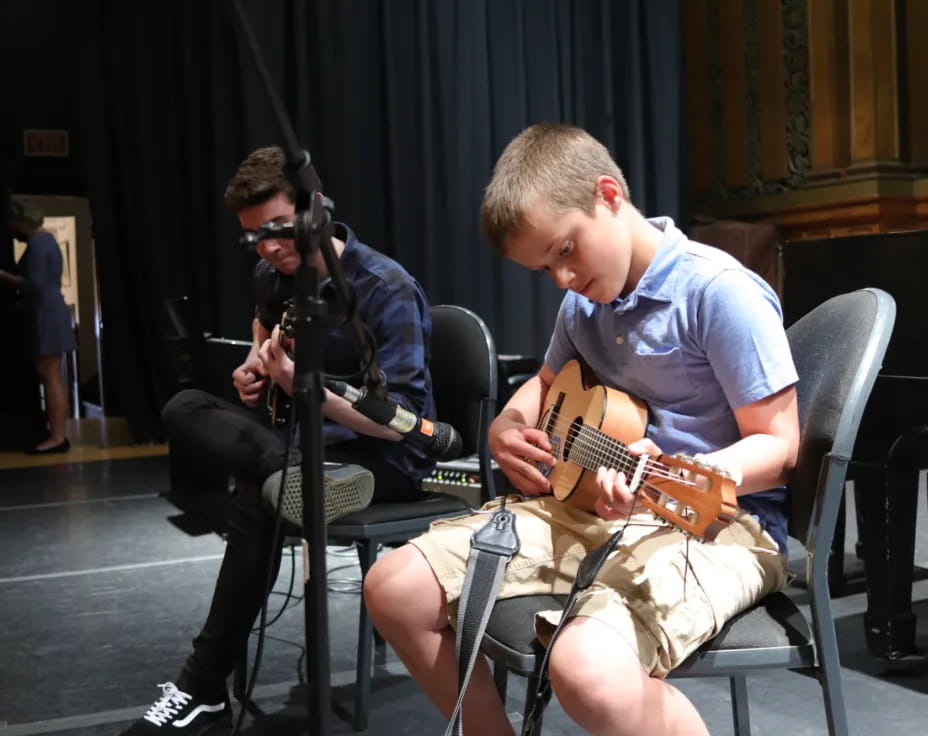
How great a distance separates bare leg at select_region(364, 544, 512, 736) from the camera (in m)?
1.48

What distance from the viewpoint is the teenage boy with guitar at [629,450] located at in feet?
4.35

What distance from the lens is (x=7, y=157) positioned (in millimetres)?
7242

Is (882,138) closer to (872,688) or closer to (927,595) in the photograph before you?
(927,595)

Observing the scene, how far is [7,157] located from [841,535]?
619 cm

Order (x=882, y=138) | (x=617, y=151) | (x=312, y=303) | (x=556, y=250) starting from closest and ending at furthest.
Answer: (x=312, y=303), (x=556, y=250), (x=882, y=138), (x=617, y=151)

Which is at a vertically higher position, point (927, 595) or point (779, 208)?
point (779, 208)

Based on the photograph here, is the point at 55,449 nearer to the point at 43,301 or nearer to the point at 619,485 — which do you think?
the point at 43,301

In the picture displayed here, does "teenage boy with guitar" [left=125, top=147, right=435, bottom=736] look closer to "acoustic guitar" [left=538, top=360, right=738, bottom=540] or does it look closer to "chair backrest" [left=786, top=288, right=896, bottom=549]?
"acoustic guitar" [left=538, top=360, right=738, bottom=540]

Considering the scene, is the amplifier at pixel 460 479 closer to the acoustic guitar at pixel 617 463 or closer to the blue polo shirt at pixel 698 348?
the acoustic guitar at pixel 617 463

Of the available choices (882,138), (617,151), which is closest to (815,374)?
(882,138)

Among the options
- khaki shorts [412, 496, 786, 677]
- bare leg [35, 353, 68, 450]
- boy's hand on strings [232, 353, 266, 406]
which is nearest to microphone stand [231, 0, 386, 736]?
khaki shorts [412, 496, 786, 677]

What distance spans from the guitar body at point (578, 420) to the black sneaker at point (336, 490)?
450 millimetres

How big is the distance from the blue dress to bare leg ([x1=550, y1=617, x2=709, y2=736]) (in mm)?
5305

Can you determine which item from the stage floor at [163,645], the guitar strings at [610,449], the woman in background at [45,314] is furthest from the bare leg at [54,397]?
the guitar strings at [610,449]
